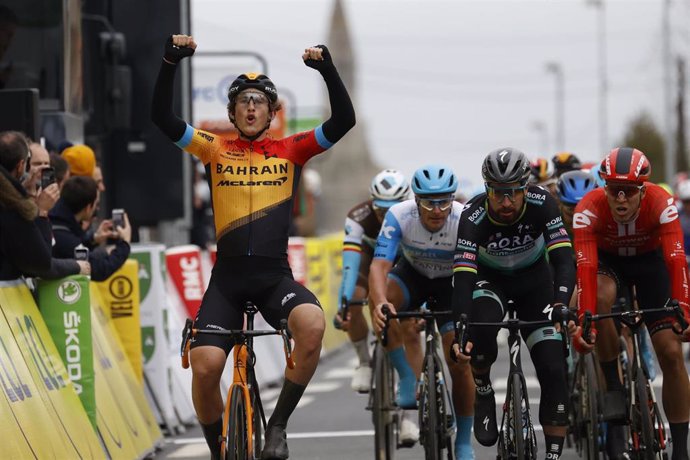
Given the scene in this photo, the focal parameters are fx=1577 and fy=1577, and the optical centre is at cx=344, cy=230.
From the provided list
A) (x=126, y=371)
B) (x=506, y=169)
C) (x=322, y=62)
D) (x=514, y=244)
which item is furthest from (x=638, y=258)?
(x=126, y=371)

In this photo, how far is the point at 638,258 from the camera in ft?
33.2

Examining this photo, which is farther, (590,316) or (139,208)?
(139,208)

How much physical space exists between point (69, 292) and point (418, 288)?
2.45 metres

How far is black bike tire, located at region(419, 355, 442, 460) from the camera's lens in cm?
974

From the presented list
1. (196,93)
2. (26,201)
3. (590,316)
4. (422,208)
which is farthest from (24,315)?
(196,93)

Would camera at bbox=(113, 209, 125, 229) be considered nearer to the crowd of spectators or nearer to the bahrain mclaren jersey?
the crowd of spectators

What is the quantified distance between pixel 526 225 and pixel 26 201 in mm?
2936

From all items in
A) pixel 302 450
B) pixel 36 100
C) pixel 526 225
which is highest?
pixel 36 100

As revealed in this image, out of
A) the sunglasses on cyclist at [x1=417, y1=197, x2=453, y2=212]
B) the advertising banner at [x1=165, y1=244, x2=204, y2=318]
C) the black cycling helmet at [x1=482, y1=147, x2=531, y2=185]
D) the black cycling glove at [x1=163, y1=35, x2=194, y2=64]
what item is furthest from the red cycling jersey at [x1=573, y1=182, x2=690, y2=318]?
the advertising banner at [x1=165, y1=244, x2=204, y2=318]

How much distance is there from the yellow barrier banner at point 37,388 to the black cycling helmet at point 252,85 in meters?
1.81

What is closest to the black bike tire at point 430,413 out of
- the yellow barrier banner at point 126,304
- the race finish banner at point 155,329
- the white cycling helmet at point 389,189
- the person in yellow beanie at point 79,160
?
the white cycling helmet at point 389,189

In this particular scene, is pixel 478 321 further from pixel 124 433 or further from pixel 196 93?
pixel 196 93

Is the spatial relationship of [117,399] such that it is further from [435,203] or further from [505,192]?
[505,192]

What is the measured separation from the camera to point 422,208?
10.2 metres
